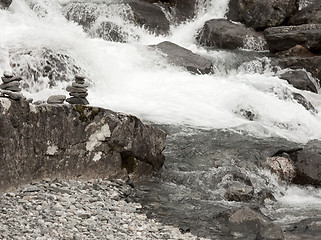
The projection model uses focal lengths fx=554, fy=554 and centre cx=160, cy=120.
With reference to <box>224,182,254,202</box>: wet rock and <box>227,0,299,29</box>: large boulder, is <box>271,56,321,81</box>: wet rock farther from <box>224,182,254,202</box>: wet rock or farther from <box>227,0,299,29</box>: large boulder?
<box>224,182,254,202</box>: wet rock

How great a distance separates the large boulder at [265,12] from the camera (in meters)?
31.1

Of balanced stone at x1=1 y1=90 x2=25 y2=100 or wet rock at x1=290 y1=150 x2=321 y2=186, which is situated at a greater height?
balanced stone at x1=1 y1=90 x2=25 y2=100

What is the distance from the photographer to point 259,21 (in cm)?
3116

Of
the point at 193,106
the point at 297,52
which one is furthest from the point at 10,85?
the point at 297,52

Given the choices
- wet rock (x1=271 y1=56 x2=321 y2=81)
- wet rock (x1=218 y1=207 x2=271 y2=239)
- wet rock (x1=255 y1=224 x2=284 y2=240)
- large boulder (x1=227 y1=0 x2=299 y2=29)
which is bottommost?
wet rock (x1=218 y1=207 x2=271 y2=239)

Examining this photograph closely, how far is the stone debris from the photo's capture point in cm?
869

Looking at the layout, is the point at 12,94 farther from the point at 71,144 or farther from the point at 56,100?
the point at 71,144

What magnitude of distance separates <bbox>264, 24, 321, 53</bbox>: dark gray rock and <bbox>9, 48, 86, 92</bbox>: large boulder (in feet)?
40.6

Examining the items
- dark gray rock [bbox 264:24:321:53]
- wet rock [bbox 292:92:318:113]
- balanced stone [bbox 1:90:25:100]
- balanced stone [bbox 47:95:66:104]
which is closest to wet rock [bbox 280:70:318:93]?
wet rock [bbox 292:92:318:113]

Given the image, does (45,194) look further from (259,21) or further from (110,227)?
(259,21)

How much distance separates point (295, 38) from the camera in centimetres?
2792

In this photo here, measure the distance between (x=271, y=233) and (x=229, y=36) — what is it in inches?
797

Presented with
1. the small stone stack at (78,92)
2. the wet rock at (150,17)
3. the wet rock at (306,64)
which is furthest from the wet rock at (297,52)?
the small stone stack at (78,92)

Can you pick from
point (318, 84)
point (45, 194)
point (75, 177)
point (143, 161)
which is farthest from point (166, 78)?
point (45, 194)
